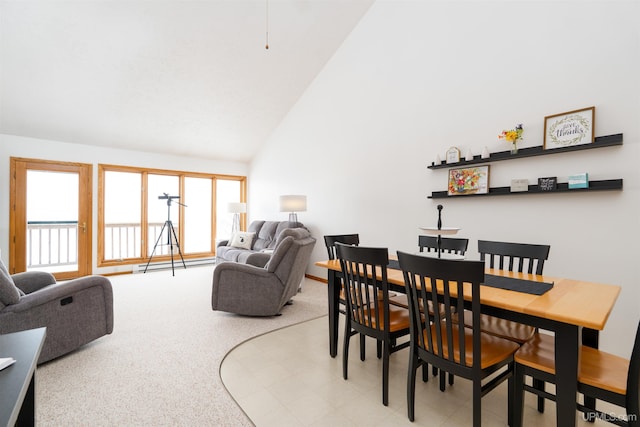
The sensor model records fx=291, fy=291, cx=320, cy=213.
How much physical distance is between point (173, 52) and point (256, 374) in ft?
14.2

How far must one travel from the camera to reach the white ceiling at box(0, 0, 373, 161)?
3568 mm

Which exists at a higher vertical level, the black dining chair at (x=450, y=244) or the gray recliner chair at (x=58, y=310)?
the black dining chair at (x=450, y=244)

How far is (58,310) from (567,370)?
135 inches

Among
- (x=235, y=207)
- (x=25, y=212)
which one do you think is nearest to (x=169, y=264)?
(x=235, y=207)

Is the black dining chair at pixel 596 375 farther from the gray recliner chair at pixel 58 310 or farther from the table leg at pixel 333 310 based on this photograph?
the gray recliner chair at pixel 58 310

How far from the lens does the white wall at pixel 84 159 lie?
15.5 feet

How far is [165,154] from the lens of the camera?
20.7ft

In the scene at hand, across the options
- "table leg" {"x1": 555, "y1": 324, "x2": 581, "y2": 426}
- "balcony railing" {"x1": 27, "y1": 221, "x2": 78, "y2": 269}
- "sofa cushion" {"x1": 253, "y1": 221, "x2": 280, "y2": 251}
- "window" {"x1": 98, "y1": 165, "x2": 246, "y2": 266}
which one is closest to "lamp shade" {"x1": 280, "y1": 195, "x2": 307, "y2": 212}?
"sofa cushion" {"x1": 253, "y1": 221, "x2": 280, "y2": 251}

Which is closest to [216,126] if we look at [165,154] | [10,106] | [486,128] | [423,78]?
A: [165,154]

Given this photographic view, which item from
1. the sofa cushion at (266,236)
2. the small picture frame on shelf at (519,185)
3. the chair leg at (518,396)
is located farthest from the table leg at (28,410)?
the sofa cushion at (266,236)

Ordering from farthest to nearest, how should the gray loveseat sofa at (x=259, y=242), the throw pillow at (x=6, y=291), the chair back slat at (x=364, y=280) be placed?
the gray loveseat sofa at (x=259, y=242), the throw pillow at (x=6, y=291), the chair back slat at (x=364, y=280)

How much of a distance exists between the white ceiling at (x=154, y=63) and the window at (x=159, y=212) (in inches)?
34.0

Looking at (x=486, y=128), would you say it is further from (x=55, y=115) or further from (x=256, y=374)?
(x=55, y=115)

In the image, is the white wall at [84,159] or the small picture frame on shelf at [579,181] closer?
the small picture frame on shelf at [579,181]
